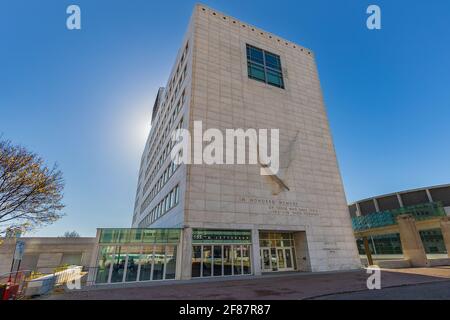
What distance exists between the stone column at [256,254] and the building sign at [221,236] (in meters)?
0.44

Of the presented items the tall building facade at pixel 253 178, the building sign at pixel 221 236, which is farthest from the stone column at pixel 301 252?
the building sign at pixel 221 236

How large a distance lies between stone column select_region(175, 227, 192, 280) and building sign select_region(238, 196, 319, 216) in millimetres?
6023

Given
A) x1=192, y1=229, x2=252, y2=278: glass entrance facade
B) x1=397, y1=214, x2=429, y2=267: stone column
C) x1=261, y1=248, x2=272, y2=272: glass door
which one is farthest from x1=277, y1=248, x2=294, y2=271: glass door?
x1=397, y1=214, x2=429, y2=267: stone column

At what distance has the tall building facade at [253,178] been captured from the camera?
20.5m

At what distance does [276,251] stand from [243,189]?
7626 millimetres

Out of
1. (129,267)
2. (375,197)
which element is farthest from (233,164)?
(375,197)

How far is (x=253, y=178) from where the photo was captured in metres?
23.7

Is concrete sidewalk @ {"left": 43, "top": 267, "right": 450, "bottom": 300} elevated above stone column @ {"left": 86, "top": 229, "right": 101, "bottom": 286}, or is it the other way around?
stone column @ {"left": 86, "top": 229, "right": 101, "bottom": 286}

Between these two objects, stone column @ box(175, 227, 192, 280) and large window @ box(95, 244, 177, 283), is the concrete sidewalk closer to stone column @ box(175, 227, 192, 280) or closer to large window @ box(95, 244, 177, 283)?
stone column @ box(175, 227, 192, 280)

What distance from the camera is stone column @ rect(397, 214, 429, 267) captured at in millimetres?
24375

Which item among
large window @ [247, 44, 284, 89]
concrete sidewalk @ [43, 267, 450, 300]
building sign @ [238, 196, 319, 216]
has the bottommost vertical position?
concrete sidewalk @ [43, 267, 450, 300]

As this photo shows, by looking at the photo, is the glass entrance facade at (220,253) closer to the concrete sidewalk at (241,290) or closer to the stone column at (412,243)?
the concrete sidewalk at (241,290)

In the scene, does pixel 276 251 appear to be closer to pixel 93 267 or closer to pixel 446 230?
pixel 93 267

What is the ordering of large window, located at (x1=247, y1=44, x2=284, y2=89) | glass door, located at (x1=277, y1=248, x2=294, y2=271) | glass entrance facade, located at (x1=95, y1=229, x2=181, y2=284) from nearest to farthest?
glass entrance facade, located at (x1=95, y1=229, x2=181, y2=284) < glass door, located at (x1=277, y1=248, x2=294, y2=271) < large window, located at (x1=247, y1=44, x2=284, y2=89)
